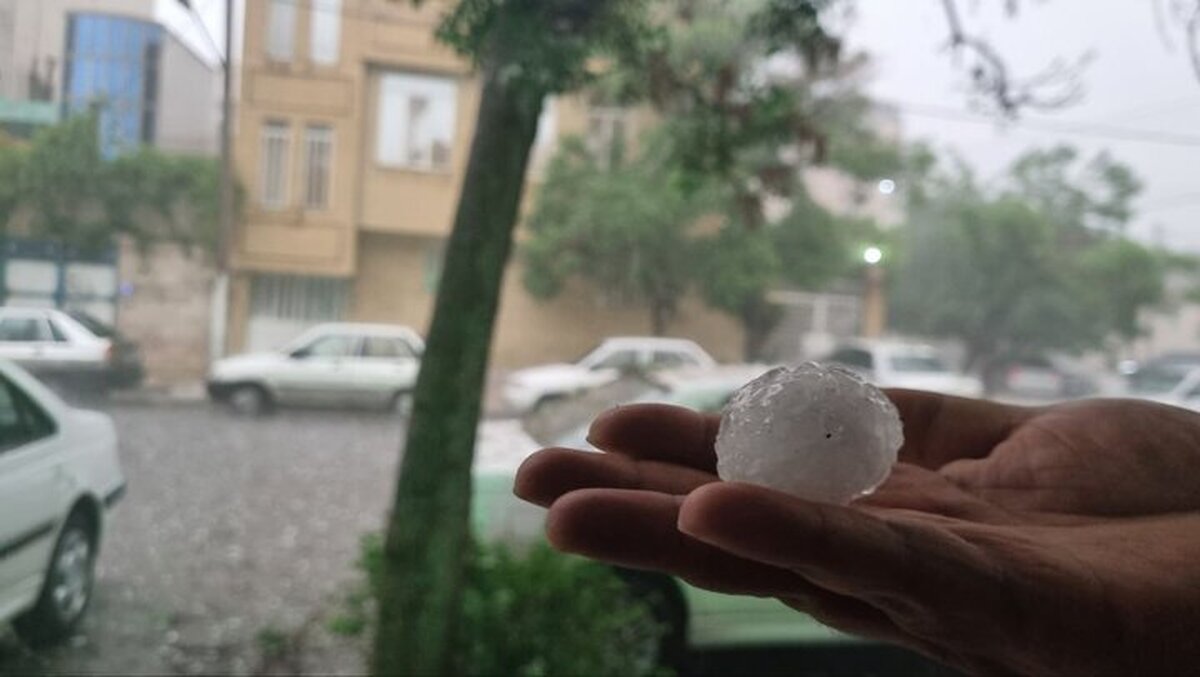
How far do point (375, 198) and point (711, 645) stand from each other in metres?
2.06

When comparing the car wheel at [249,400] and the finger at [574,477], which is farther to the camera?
the car wheel at [249,400]

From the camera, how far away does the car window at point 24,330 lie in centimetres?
203

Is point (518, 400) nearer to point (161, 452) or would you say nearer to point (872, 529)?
point (161, 452)

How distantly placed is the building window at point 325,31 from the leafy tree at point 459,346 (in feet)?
3.36

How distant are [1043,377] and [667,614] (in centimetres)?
245

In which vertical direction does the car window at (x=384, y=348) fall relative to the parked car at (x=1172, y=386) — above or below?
below

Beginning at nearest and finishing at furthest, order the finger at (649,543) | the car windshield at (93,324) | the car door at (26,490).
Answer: the finger at (649,543) < the car door at (26,490) < the car windshield at (93,324)

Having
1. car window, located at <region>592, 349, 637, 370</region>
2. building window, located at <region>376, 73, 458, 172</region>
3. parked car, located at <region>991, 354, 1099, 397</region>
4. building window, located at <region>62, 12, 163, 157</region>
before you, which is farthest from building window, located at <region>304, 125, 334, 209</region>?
parked car, located at <region>991, 354, 1099, 397</region>

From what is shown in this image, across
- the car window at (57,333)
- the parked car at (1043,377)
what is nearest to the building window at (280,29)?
the car window at (57,333)

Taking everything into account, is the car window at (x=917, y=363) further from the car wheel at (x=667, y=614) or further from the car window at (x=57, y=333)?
the car window at (x=57, y=333)

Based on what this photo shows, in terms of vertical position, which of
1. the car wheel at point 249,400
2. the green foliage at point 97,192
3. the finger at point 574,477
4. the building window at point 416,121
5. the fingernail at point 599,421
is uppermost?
the building window at point 416,121

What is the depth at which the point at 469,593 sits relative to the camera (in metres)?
2.55

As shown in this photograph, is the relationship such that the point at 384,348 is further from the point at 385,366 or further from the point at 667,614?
the point at 667,614

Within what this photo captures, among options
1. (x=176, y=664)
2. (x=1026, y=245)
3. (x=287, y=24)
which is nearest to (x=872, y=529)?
(x=176, y=664)
